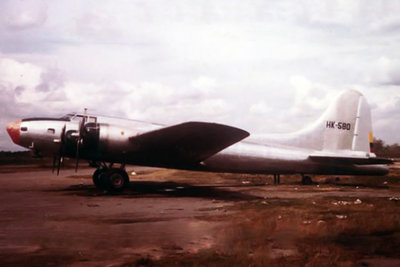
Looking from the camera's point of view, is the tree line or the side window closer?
the side window

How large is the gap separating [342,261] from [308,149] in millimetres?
13033

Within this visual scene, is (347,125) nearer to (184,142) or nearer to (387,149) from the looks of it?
(184,142)

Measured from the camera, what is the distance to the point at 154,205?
455 inches

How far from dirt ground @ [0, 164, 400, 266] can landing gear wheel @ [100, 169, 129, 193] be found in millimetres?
1552

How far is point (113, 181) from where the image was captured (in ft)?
46.8

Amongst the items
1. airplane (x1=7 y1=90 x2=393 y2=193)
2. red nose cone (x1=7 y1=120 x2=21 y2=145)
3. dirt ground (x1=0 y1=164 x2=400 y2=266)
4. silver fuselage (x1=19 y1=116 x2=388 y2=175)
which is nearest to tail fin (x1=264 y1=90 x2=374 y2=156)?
airplane (x1=7 y1=90 x2=393 y2=193)

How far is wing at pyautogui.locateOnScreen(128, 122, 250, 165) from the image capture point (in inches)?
517

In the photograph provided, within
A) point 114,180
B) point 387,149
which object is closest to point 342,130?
point 114,180

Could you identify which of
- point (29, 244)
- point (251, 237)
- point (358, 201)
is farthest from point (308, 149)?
point (29, 244)

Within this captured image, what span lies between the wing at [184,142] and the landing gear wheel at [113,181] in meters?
0.89

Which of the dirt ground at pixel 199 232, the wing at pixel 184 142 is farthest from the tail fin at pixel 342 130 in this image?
the dirt ground at pixel 199 232

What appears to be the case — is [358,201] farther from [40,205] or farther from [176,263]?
[40,205]

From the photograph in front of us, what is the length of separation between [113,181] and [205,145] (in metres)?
3.75

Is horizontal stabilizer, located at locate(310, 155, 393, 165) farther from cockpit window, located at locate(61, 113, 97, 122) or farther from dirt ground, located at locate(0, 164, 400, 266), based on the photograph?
cockpit window, located at locate(61, 113, 97, 122)
